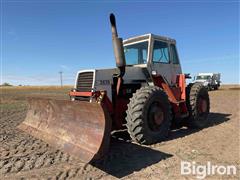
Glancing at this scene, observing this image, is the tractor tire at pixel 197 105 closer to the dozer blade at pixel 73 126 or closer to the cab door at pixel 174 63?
the cab door at pixel 174 63

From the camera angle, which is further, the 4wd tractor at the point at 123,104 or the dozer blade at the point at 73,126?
the 4wd tractor at the point at 123,104

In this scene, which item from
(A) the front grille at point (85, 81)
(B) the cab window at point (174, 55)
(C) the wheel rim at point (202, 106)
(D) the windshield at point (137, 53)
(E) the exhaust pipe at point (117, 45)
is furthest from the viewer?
(C) the wheel rim at point (202, 106)

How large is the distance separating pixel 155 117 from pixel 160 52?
7.55ft

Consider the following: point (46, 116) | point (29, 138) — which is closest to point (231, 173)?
point (46, 116)

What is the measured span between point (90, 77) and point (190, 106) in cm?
351

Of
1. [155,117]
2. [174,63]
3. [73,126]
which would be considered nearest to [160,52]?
[174,63]

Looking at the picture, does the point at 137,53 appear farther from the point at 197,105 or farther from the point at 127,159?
the point at 127,159

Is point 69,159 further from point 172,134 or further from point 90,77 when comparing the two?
point 172,134

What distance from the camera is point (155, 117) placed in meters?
6.19

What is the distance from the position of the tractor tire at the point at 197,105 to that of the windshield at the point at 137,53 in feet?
6.45

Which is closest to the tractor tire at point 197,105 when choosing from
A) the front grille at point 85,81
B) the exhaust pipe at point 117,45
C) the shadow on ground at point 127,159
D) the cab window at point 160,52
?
the cab window at point 160,52

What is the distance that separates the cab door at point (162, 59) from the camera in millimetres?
7281

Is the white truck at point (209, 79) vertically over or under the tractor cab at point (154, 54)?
under

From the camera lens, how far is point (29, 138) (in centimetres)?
695
